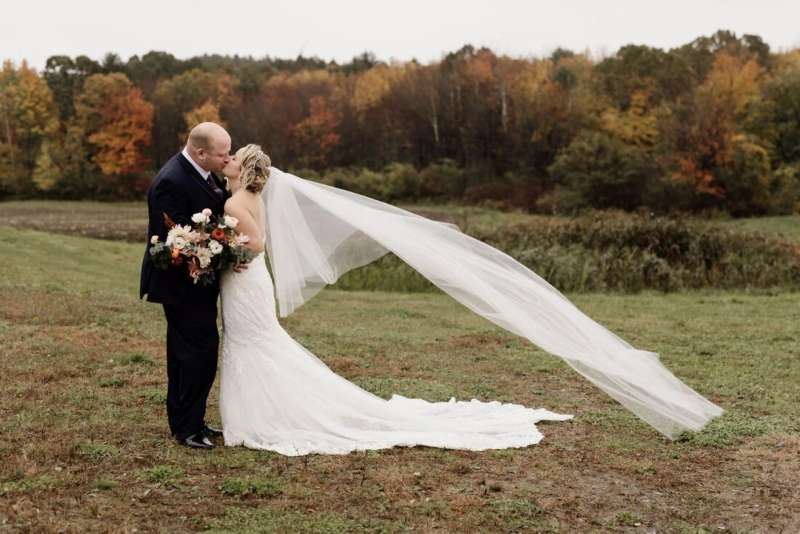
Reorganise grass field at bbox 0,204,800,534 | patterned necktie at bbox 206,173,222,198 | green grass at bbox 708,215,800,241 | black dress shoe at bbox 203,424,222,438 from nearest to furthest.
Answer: grass field at bbox 0,204,800,534 < patterned necktie at bbox 206,173,222,198 < black dress shoe at bbox 203,424,222,438 < green grass at bbox 708,215,800,241

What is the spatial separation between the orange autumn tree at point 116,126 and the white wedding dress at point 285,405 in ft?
195

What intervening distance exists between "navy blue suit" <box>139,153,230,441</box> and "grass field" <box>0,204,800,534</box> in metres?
0.38

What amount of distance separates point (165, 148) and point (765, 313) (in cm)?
5850

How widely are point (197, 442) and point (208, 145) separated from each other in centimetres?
245

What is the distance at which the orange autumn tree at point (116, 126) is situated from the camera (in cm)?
6338

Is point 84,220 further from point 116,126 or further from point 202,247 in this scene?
point 202,247

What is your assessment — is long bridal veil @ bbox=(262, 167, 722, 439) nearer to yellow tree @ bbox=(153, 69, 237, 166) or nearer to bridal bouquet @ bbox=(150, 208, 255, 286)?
bridal bouquet @ bbox=(150, 208, 255, 286)

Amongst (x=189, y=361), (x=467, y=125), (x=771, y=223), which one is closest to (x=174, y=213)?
(x=189, y=361)

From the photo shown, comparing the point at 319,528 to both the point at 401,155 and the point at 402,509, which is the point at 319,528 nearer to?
the point at 402,509

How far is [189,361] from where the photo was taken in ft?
22.3

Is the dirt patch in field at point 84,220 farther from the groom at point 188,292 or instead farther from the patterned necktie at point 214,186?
the groom at point 188,292

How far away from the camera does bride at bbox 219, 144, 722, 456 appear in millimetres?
6977

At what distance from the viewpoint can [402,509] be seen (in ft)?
17.9

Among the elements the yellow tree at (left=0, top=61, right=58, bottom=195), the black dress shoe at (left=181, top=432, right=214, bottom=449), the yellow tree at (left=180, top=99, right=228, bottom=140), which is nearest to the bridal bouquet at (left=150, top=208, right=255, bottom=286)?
the black dress shoe at (left=181, top=432, right=214, bottom=449)
